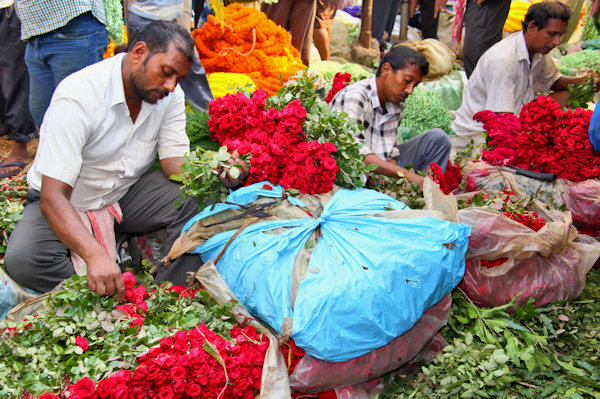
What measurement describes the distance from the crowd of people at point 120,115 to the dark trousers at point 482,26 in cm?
105

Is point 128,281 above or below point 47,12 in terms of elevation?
below

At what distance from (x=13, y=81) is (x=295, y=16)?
9.98ft

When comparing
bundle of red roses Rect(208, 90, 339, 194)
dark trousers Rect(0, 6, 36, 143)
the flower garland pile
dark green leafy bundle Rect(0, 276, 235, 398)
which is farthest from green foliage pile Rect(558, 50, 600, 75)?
dark trousers Rect(0, 6, 36, 143)

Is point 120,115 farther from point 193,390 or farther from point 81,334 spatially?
point 193,390

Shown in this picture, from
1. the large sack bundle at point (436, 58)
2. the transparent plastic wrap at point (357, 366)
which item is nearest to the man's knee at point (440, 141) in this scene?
the transparent plastic wrap at point (357, 366)

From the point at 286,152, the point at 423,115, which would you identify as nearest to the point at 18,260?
the point at 286,152

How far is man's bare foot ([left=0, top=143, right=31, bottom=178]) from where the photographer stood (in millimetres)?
3799

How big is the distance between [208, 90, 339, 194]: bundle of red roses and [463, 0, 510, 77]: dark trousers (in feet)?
11.9

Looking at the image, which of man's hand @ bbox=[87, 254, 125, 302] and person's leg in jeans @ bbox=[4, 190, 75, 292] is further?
person's leg in jeans @ bbox=[4, 190, 75, 292]

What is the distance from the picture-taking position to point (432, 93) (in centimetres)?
503

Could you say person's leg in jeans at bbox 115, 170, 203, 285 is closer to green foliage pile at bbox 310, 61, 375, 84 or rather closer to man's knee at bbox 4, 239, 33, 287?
man's knee at bbox 4, 239, 33, 287

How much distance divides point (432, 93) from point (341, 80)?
1.91 metres

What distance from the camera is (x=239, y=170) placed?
2.25m

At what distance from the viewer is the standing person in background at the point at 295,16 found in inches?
216
